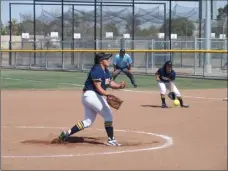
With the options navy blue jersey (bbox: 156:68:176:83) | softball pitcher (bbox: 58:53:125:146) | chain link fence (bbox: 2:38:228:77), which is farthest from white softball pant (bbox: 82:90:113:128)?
chain link fence (bbox: 2:38:228:77)

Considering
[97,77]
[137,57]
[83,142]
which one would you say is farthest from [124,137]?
[137,57]

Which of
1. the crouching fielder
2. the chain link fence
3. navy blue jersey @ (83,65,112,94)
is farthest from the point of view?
the chain link fence

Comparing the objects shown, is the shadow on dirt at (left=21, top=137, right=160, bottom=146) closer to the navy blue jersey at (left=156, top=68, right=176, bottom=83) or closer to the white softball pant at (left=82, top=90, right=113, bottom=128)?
the white softball pant at (left=82, top=90, right=113, bottom=128)

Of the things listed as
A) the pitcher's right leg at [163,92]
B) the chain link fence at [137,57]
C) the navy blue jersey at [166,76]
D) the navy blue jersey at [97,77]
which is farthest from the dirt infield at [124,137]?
the chain link fence at [137,57]

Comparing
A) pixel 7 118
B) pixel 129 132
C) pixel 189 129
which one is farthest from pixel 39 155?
pixel 7 118

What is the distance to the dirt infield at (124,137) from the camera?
730cm

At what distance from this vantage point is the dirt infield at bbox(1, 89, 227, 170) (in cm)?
730

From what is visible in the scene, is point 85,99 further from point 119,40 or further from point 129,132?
point 119,40

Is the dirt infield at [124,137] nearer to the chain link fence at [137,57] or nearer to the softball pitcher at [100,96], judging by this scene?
the softball pitcher at [100,96]

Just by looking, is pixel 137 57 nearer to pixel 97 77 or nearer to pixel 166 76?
pixel 166 76

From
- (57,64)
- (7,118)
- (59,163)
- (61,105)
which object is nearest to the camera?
(59,163)

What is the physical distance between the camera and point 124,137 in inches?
389

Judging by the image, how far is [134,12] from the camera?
124 ft

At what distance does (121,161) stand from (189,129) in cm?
350
